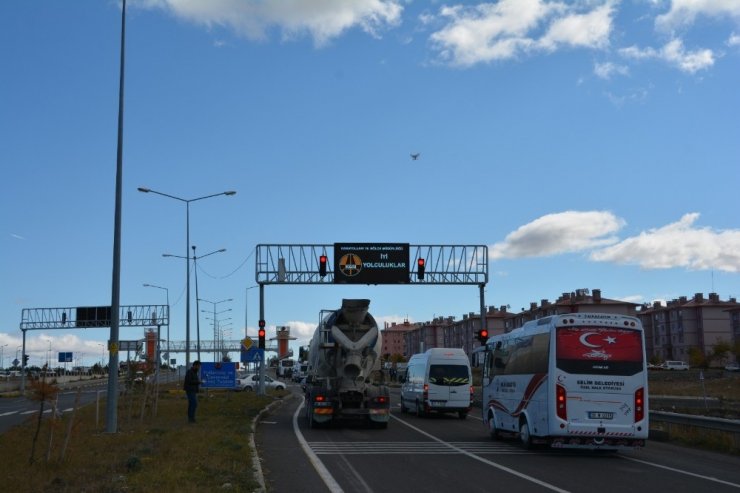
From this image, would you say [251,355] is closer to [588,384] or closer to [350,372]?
[350,372]

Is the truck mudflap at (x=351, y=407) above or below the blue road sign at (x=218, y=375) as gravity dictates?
below

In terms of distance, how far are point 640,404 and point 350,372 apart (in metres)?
9.83

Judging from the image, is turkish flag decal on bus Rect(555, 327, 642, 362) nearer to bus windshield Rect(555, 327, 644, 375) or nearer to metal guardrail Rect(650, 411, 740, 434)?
bus windshield Rect(555, 327, 644, 375)

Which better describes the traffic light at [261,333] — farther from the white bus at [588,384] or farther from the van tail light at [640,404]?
the van tail light at [640,404]

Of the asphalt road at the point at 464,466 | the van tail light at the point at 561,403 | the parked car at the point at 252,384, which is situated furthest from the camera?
the parked car at the point at 252,384

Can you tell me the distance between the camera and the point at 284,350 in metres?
63.0

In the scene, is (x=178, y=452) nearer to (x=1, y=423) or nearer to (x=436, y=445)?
(x=436, y=445)

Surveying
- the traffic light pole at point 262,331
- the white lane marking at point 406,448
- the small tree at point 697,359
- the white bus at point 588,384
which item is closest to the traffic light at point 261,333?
the traffic light pole at point 262,331

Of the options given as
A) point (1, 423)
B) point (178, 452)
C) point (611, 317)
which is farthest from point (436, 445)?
point (1, 423)

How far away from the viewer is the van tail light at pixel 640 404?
54.8 ft

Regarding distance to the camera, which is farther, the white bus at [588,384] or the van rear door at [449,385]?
the van rear door at [449,385]

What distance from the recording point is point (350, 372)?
79.8 ft

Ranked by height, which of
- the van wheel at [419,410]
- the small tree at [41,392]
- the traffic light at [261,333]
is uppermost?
the traffic light at [261,333]

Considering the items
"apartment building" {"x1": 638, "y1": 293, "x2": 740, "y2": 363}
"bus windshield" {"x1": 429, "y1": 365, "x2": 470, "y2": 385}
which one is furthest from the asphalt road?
"apartment building" {"x1": 638, "y1": 293, "x2": 740, "y2": 363}
